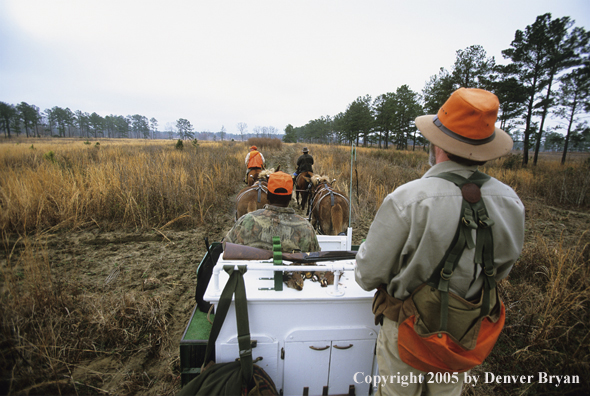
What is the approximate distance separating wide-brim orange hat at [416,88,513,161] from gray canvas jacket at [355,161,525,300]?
0.09 meters

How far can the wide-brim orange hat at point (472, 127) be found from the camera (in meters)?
1.17

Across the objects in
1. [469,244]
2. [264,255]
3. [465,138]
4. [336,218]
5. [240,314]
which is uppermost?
[465,138]

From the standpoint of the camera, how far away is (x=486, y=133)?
3.85 feet

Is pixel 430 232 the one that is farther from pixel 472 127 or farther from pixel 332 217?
pixel 332 217

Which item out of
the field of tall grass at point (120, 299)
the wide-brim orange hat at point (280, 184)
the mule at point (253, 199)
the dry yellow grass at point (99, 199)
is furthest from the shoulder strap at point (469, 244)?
the dry yellow grass at point (99, 199)

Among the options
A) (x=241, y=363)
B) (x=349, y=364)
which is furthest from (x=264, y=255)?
(x=349, y=364)

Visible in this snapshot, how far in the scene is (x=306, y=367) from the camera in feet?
5.38

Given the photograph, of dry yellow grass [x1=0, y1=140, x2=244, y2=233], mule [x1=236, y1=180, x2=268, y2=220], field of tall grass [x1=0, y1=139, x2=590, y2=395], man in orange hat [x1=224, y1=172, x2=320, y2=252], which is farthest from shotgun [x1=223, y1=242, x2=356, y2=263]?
dry yellow grass [x1=0, y1=140, x2=244, y2=233]

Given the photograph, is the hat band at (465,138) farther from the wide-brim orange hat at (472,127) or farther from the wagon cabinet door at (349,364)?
the wagon cabinet door at (349,364)

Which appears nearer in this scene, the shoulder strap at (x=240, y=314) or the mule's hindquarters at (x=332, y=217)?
the shoulder strap at (x=240, y=314)

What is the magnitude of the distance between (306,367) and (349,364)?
30cm

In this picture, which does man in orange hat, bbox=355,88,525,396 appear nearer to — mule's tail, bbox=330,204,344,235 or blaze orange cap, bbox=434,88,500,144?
blaze orange cap, bbox=434,88,500,144

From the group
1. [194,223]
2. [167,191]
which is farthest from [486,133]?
[167,191]

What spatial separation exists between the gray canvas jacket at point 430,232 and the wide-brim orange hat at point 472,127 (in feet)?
0.29
